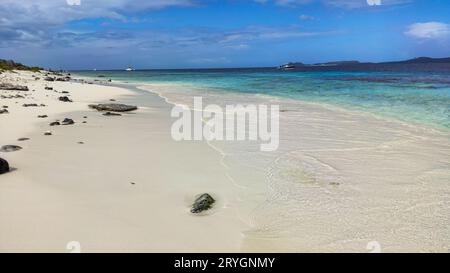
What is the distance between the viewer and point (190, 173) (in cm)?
683

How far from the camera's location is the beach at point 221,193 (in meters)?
4.46

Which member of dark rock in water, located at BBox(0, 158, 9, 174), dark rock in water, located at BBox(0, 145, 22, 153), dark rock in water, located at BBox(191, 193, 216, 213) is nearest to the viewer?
dark rock in water, located at BBox(191, 193, 216, 213)

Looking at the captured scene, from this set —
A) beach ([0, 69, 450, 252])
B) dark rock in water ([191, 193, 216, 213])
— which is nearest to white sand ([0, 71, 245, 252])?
beach ([0, 69, 450, 252])

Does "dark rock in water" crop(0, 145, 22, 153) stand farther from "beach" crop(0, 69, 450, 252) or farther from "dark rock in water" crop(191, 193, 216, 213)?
"dark rock in water" crop(191, 193, 216, 213)

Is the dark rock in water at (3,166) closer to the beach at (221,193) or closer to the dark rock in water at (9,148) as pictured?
the beach at (221,193)

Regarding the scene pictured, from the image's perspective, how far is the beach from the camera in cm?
446

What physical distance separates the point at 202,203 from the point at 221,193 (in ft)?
2.14

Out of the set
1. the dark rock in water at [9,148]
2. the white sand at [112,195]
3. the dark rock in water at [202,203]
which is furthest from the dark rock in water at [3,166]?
the dark rock in water at [202,203]

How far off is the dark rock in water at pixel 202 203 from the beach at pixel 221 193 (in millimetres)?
126

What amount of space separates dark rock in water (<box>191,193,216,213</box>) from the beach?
0.13 metres

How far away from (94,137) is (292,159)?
15.4 feet
